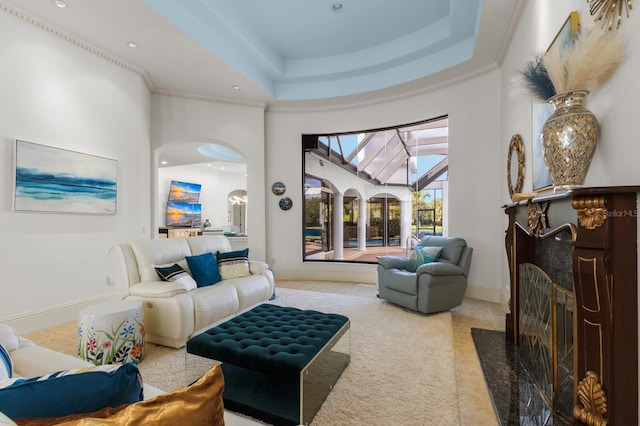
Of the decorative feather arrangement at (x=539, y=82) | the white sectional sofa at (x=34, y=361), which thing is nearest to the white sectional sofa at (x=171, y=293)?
the white sectional sofa at (x=34, y=361)

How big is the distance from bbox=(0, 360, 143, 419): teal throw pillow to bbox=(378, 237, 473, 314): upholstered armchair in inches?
134

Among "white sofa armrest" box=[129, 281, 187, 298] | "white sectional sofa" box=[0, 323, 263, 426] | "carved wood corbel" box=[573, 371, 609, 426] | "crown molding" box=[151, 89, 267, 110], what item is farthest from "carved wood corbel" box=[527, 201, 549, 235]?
"crown molding" box=[151, 89, 267, 110]

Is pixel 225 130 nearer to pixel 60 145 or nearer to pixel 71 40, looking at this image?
pixel 71 40

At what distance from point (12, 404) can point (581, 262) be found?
1942 millimetres

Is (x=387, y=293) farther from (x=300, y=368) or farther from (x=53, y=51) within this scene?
(x=53, y=51)

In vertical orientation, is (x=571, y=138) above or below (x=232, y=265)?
above

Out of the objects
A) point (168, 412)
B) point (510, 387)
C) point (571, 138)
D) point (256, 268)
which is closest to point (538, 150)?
point (571, 138)

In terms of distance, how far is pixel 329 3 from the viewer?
4.09 m

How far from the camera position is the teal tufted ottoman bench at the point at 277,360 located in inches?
71.9

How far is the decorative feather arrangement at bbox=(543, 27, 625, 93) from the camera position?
1488 mm

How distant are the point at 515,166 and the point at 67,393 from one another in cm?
407

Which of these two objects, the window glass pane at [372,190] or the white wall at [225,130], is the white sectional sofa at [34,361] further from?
the window glass pane at [372,190]

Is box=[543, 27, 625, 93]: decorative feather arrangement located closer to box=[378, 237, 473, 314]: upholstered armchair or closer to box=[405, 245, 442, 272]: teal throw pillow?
box=[378, 237, 473, 314]: upholstered armchair

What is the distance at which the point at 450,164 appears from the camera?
4859mm
